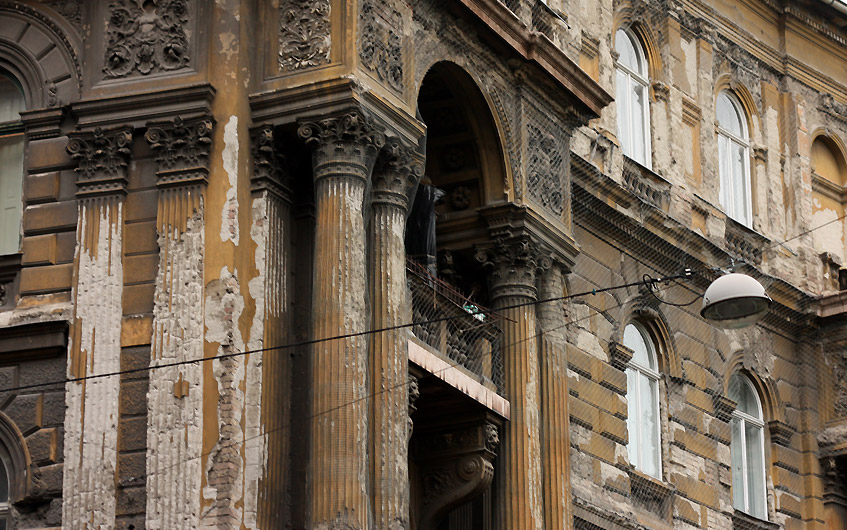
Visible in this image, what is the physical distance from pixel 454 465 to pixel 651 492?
19.6ft

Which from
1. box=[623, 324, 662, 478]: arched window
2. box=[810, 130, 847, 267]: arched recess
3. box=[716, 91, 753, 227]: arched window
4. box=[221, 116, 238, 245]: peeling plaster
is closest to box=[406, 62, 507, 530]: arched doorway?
box=[221, 116, 238, 245]: peeling plaster

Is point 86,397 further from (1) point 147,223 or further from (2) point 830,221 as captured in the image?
(2) point 830,221

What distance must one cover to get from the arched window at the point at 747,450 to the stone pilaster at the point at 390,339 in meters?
10.9

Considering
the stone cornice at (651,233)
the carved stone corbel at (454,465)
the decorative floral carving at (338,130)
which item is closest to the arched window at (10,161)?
the decorative floral carving at (338,130)

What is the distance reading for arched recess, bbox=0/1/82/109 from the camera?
80.9ft

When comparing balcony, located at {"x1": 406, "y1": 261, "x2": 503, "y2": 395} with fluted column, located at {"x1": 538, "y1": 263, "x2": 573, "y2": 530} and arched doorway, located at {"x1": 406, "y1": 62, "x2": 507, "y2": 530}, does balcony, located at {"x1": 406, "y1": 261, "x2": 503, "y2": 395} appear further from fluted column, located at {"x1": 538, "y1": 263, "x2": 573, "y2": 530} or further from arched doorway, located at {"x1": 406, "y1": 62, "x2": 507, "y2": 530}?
fluted column, located at {"x1": 538, "y1": 263, "x2": 573, "y2": 530}

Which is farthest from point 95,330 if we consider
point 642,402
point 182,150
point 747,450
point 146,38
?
point 747,450

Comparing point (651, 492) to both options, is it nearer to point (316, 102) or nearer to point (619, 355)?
point (619, 355)

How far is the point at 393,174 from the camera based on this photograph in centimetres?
2438

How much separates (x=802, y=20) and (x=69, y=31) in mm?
17169

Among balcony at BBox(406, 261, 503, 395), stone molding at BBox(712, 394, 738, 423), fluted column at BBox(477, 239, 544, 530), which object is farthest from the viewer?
stone molding at BBox(712, 394, 738, 423)

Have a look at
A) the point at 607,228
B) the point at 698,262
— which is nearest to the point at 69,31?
the point at 607,228

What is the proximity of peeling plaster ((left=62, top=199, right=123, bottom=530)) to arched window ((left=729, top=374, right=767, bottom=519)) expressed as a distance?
530 inches

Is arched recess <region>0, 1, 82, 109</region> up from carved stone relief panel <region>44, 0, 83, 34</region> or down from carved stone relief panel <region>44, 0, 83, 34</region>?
down
